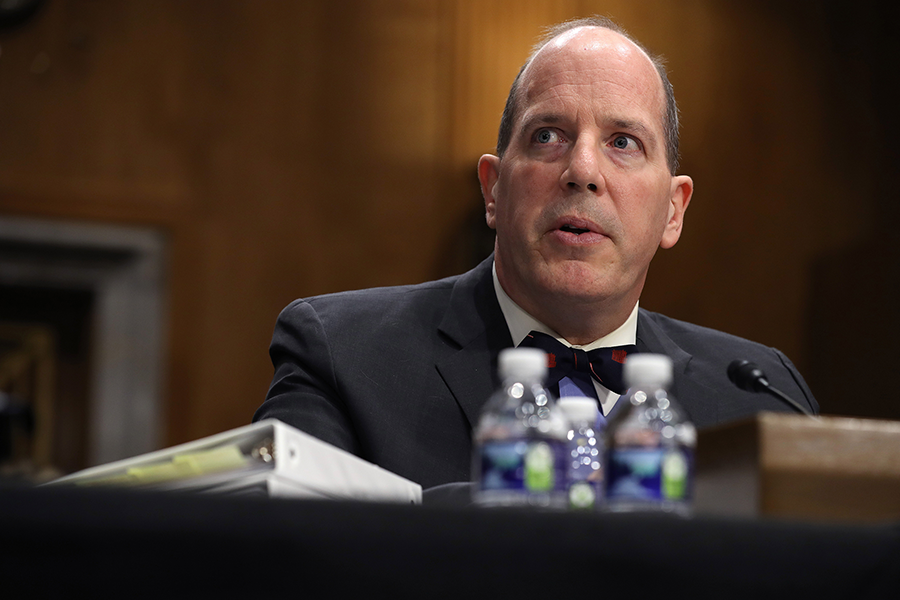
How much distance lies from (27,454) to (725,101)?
3.63 metres

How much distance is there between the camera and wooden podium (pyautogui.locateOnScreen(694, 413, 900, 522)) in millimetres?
695

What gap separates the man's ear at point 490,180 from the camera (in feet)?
6.02

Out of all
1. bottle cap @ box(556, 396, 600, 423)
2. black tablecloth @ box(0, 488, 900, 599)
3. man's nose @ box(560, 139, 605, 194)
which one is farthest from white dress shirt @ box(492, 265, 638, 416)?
black tablecloth @ box(0, 488, 900, 599)

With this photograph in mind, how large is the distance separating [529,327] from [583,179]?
0.92 feet

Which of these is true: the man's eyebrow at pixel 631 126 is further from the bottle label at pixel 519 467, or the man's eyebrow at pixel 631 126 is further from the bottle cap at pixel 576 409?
the bottle label at pixel 519 467

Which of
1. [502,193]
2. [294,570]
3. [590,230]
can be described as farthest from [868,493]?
[502,193]

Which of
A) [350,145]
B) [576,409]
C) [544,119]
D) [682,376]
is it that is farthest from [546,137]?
[350,145]

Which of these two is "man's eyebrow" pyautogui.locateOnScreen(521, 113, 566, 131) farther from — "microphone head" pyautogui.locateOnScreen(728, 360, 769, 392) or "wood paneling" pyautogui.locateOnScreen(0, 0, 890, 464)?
"wood paneling" pyautogui.locateOnScreen(0, 0, 890, 464)

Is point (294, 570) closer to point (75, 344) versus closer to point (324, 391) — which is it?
point (324, 391)

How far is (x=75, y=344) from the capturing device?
14.0 ft

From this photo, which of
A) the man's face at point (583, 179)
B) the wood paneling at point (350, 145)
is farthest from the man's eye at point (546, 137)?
the wood paneling at point (350, 145)

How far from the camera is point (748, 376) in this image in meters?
1.08

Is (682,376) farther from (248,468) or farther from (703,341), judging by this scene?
(248,468)

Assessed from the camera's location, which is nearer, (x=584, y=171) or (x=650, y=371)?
(x=650, y=371)
